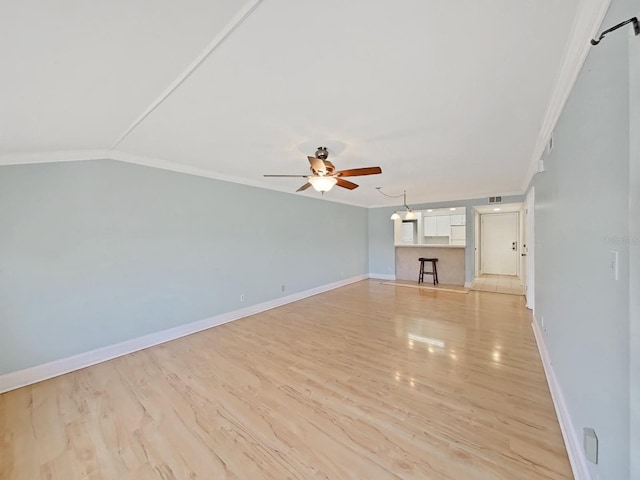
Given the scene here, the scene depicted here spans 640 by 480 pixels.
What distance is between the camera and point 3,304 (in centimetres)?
235

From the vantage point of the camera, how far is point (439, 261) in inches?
277

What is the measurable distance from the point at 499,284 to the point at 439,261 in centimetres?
154

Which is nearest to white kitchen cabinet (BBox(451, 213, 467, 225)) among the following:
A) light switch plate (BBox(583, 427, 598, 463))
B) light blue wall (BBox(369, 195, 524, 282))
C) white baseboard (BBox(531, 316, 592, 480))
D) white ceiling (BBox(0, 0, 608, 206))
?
light blue wall (BBox(369, 195, 524, 282))

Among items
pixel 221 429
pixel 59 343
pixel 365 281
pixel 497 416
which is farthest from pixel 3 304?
pixel 365 281

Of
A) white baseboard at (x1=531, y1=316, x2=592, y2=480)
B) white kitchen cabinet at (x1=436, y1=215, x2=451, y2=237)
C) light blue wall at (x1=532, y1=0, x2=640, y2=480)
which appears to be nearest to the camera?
light blue wall at (x1=532, y1=0, x2=640, y2=480)

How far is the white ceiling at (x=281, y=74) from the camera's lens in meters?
1.15

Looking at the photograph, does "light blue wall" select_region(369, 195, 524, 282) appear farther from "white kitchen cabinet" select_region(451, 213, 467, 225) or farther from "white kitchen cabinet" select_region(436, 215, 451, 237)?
"white kitchen cabinet" select_region(436, 215, 451, 237)

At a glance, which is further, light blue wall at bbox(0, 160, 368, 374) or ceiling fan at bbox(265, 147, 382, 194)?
ceiling fan at bbox(265, 147, 382, 194)

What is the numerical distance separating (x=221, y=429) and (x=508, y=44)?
305cm

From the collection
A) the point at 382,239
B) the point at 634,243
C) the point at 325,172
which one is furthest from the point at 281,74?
the point at 382,239

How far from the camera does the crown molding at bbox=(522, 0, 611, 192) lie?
1124mm

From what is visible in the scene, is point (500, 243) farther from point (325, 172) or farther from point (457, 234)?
point (325, 172)

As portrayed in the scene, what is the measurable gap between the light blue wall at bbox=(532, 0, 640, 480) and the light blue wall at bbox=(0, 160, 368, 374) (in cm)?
403

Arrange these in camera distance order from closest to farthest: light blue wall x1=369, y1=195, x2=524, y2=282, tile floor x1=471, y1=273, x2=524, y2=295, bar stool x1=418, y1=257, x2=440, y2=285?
tile floor x1=471, y1=273, x2=524, y2=295
bar stool x1=418, y1=257, x2=440, y2=285
light blue wall x1=369, y1=195, x2=524, y2=282
